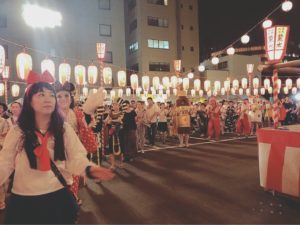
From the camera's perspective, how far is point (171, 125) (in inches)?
630

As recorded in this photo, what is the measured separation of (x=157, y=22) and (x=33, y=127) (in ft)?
115

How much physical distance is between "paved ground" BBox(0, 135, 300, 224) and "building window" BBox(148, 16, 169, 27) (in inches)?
1146

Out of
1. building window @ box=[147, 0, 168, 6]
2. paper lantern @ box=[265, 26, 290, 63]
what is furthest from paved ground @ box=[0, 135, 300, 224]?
building window @ box=[147, 0, 168, 6]

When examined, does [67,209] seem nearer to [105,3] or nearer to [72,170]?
[72,170]

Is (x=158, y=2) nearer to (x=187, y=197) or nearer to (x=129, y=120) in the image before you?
(x=129, y=120)

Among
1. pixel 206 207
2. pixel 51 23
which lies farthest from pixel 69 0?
pixel 206 207

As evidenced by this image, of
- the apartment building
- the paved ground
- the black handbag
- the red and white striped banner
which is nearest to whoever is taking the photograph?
the black handbag

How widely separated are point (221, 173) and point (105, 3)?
27.0 metres

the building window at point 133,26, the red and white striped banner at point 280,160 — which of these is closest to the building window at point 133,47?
the building window at point 133,26

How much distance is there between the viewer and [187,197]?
550 cm

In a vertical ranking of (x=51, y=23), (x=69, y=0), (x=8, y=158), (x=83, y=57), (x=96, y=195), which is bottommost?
(x=96, y=195)

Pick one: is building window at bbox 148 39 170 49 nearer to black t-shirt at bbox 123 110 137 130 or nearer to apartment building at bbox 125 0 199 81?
apartment building at bbox 125 0 199 81

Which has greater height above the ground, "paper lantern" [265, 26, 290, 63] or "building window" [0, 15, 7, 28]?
"building window" [0, 15, 7, 28]

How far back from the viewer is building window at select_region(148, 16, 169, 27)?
35031mm
